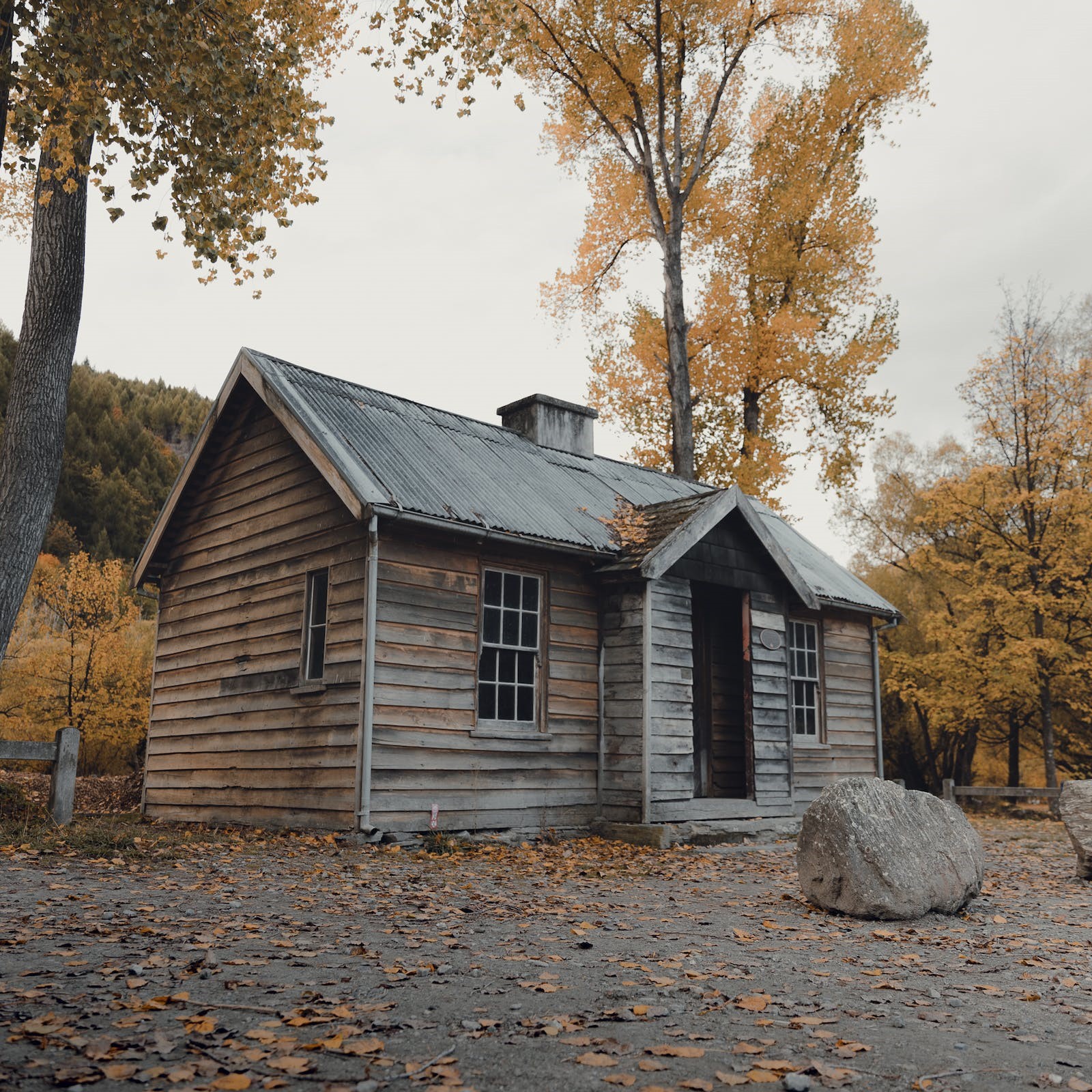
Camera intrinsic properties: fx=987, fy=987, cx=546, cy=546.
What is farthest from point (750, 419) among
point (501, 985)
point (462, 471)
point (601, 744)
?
point (501, 985)

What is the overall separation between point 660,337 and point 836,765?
12122 mm

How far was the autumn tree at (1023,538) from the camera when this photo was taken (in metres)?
20.6

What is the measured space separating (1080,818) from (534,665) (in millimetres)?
6241

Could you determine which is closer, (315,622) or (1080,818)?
(1080,818)

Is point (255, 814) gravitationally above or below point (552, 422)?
below

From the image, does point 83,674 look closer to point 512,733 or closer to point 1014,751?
point 512,733

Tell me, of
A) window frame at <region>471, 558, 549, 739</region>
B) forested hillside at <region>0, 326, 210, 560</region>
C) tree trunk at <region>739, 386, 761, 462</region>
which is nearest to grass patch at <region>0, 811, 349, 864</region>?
window frame at <region>471, 558, 549, 739</region>

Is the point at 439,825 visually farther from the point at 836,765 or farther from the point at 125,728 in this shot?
the point at 125,728

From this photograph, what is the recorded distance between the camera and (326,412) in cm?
1252

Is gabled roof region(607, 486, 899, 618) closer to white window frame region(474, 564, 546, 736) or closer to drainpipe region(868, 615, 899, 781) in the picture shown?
drainpipe region(868, 615, 899, 781)

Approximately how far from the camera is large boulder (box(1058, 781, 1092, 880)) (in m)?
10.2

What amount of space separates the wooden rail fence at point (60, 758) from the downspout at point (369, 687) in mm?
3266

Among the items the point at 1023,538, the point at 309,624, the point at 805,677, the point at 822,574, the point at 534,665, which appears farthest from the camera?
the point at 1023,538

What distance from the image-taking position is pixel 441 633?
11508 millimetres
